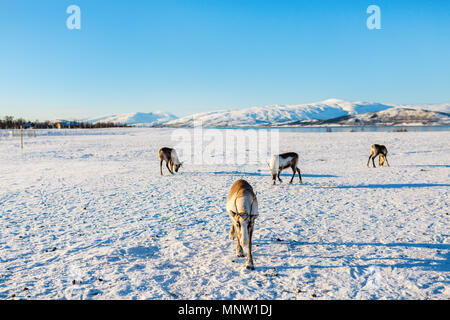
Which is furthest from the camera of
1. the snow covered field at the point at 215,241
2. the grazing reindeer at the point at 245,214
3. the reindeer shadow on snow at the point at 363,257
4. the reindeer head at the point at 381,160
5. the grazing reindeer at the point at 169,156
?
the reindeer head at the point at 381,160

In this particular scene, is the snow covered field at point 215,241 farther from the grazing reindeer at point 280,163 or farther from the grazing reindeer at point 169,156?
the grazing reindeer at point 169,156

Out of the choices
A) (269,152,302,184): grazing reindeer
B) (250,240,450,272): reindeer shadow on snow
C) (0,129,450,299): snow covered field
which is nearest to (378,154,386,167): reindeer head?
(0,129,450,299): snow covered field

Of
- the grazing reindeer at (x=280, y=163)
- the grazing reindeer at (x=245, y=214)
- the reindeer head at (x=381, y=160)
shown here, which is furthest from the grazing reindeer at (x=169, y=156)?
the reindeer head at (x=381, y=160)

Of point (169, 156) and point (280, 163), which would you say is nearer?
point (280, 163)

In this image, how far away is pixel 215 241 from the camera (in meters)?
7.87

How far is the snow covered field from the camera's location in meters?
5.48

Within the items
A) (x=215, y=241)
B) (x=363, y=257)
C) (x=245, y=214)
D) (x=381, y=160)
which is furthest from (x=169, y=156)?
(x=381, y=160)

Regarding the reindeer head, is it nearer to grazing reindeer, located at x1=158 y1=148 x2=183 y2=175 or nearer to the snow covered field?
the snow covered field

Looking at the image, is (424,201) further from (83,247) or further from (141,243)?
(83,247)

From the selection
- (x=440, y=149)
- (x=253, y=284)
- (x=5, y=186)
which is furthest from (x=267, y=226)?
(x=440, y=149)

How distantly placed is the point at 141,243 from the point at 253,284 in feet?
12.0

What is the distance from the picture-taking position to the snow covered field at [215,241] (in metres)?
5.48

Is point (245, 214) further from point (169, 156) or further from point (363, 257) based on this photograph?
point (169, 156)

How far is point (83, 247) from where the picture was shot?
741 cm
